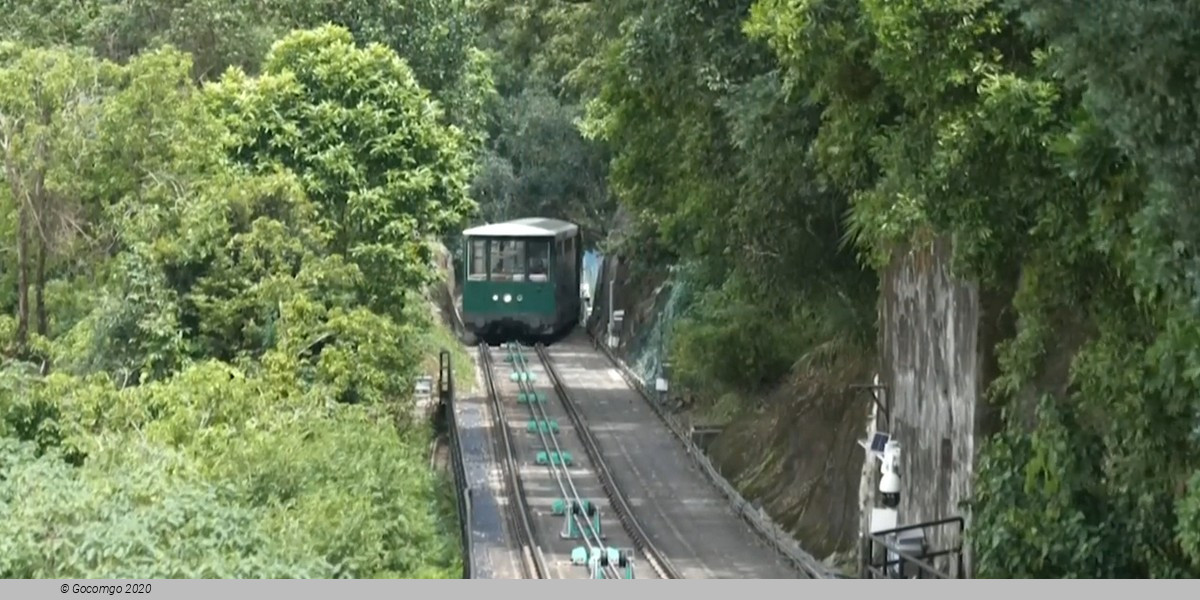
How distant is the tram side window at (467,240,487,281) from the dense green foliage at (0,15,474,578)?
10392 mm

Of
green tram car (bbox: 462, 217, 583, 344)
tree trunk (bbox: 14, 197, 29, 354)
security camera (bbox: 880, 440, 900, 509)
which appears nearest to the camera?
security camera (bbox: 880, 440, 900, 509)

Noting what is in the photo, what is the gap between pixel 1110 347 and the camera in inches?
504

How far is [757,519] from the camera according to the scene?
21375 mm

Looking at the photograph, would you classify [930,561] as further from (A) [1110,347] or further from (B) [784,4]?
(B) [784,4]

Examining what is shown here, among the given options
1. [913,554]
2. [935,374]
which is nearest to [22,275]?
[935,374]

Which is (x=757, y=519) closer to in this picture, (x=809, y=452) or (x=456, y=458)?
(x=809, y=452)

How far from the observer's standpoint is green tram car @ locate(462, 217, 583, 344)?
126 feet

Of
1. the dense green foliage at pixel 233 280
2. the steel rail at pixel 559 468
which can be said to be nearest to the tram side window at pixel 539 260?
the steel rail at pixel 559 468

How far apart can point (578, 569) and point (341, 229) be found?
7426 mm

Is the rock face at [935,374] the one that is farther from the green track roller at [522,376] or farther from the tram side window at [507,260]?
the tram side window at [507,260]

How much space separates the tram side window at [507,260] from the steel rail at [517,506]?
476cm

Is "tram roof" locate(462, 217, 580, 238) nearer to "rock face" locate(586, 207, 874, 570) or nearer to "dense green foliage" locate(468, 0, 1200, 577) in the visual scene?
"rock face" locate(586, 207, 874, 570)

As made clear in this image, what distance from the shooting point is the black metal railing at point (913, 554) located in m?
15.1

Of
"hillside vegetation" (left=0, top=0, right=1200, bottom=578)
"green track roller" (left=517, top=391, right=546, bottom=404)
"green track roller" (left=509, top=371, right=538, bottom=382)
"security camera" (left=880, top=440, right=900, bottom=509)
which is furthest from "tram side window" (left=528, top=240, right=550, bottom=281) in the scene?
"security camera" (left=880, top=440, right=900, bottom=509)
